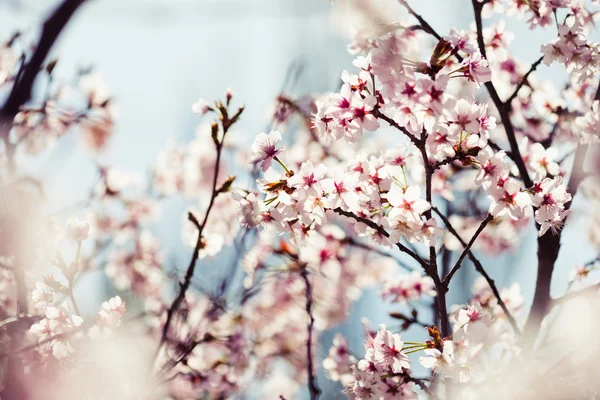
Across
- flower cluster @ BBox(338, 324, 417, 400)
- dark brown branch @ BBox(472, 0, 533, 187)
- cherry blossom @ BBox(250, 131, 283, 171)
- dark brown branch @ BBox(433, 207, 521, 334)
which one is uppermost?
dark brown branch @ BBox(472, 0, 533, 187)

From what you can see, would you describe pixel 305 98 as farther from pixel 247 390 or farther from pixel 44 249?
pixel 247 390

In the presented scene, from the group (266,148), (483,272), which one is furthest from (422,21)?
(483,272)

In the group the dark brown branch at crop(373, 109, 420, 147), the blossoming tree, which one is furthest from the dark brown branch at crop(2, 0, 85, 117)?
the dark brown branch at crop(373, 109, 420, 147)

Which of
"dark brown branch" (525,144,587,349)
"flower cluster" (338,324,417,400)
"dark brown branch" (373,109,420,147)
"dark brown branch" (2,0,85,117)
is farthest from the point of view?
"dark brown branch" (525,144,587,349)

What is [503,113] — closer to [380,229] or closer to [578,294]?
[578,294]

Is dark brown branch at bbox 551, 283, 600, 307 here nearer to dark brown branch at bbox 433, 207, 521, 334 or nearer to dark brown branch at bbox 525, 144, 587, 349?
dark brown branch at bbox 525, 144, 587, 349

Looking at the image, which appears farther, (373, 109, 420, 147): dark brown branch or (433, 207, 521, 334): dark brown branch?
(433, 207, 521, 334): dark brown branch

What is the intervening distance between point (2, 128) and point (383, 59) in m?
1.47

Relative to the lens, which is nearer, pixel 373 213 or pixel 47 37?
pixel 47 37

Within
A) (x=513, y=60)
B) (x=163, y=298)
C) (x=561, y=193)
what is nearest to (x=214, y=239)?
(x=561, y=193)

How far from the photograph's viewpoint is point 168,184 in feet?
17.8

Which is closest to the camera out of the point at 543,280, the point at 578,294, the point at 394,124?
the point at 394,124

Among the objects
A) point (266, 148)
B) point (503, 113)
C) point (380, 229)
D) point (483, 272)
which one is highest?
point (503, 113)

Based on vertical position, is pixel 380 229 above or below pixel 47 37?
below
